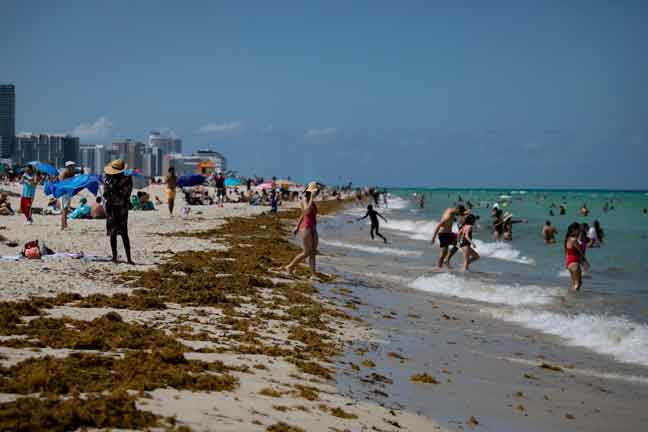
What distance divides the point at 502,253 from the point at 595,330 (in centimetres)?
1495

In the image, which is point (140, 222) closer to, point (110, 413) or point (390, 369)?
point (390, 369)

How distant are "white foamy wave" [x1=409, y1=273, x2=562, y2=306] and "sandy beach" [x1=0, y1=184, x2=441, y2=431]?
3.24 m

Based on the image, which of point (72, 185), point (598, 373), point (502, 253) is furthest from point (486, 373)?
point (502, 253)

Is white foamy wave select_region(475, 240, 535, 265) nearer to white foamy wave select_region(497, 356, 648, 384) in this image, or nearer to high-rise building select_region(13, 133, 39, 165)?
white foamy wave select_region(497, 356, 648, 384)

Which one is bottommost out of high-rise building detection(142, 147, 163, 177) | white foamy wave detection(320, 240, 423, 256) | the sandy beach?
white foamy wave detection(320, 240, 423, 256)

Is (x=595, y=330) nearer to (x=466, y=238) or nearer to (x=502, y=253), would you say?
(x=466, y=238)

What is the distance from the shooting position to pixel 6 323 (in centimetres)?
614

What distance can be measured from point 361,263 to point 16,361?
13071 millimetres

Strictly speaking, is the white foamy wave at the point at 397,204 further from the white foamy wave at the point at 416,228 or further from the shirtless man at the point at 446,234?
the shirtless man at the point at 446,234

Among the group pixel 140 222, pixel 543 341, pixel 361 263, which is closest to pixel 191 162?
pixel 140 222

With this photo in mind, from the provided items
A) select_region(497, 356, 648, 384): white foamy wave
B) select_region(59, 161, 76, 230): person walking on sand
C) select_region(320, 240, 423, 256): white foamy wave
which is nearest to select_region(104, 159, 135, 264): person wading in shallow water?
select_region(497, 356, 648, 384): white foamy wave

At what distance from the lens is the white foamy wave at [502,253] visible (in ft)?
72.8

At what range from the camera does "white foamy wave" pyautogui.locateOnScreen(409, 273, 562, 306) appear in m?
12.6

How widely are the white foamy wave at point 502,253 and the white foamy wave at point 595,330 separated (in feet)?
35.7
